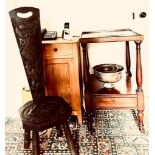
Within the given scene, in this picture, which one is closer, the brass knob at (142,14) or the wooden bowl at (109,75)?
the wooden bowl at (109,75)

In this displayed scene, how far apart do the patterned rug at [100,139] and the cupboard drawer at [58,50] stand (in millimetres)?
721

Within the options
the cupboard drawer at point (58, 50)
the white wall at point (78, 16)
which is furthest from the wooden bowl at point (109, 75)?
the white wall at point (78, 16)

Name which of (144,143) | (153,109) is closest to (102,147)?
(144,143)

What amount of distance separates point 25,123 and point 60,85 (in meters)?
0.85

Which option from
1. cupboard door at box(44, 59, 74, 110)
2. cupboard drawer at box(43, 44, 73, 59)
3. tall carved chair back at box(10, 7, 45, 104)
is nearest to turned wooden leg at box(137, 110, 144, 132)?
cupboard door at box(44, 59, 74, 110)

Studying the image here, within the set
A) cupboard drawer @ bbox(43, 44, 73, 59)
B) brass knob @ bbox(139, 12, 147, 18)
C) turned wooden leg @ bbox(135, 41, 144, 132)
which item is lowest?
turned wooden leg @ bbox(135, 41, 144, 132)

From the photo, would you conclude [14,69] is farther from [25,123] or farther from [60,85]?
[25,123]

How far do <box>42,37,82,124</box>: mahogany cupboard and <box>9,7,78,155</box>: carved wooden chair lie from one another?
1.82ft

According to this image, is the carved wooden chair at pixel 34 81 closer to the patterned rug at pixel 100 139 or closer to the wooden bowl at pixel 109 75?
the patterned rug at pixel 100 139

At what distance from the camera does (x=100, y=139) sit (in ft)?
7.57

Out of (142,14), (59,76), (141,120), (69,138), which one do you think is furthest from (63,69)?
(142,14)

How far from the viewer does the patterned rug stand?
2152 mm

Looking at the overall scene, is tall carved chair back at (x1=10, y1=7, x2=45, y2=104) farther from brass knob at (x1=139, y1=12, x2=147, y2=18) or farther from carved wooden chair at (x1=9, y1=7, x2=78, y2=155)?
brass knob at (x1=139, y1=12, x2=147, y2=18)

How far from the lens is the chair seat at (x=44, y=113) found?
1741 millimetres
